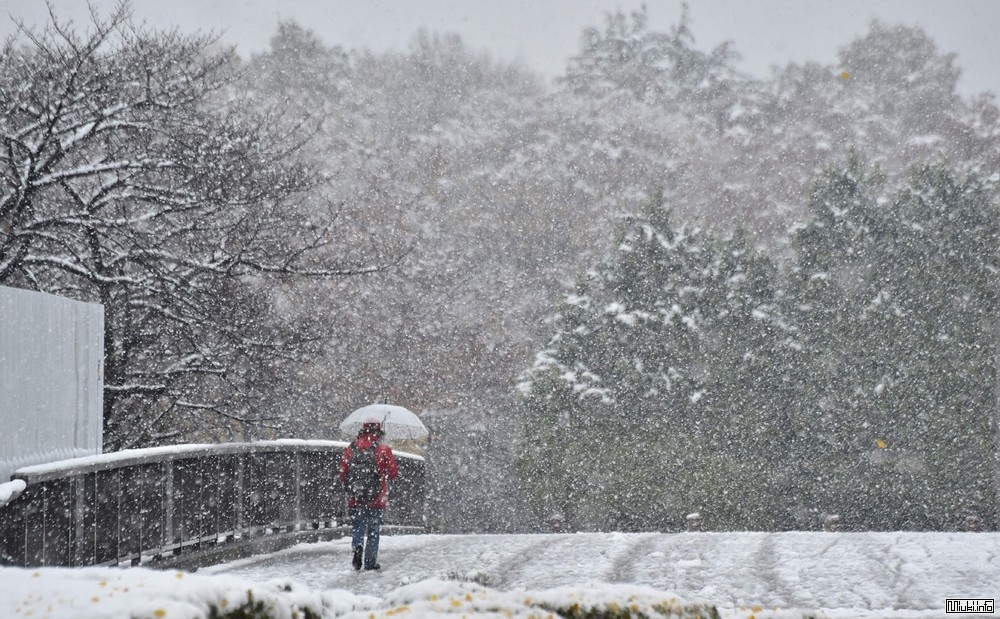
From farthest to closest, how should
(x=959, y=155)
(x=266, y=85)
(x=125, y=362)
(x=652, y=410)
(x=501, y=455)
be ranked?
(x=266, y=85) → (x=959, y=155) → (x=501, y=455) → (x=652, y=410) → (x=125, y=362)

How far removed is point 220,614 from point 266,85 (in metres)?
43.2

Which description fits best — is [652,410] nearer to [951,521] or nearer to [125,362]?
[951,521]

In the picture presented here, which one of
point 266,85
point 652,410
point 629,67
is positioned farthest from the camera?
point 629,67

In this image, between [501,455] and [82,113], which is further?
[501,455]

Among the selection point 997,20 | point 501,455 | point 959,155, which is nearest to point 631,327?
point 501,455

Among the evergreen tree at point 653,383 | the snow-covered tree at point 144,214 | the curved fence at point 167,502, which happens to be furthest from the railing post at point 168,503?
the evergreen tree at point 653,383

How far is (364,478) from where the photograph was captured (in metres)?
12.5

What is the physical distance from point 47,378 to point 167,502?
1745 mm

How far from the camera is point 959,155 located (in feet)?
138

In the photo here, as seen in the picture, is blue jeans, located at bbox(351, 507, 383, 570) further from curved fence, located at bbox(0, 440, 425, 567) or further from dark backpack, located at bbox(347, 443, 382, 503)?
curved fence, located at bbox(0, 440, 425, 567)

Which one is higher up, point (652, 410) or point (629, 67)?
point (629, 67)

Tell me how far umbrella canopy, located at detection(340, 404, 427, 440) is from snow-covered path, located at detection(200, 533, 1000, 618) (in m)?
2.49

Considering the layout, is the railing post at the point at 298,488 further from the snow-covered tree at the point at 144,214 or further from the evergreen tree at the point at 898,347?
the evergreen tree at the point at 898,347

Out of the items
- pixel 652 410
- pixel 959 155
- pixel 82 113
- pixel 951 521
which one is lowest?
pixel 951 521
